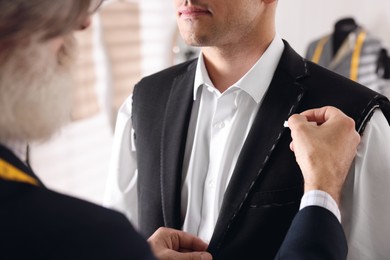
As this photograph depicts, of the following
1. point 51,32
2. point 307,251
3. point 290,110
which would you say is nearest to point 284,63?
point 290,110

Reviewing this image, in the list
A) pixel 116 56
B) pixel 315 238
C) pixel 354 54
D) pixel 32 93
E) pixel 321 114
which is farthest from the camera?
pixel 354 54

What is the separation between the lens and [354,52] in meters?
3.13

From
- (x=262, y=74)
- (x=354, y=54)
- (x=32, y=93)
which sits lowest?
(x=354, y=54)

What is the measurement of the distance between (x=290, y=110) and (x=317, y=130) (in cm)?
16

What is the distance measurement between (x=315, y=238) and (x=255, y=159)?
11.1 inches

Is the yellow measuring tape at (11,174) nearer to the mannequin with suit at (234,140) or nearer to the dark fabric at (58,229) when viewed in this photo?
the dark fabric at (58,229)

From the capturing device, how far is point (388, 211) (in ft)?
3.72

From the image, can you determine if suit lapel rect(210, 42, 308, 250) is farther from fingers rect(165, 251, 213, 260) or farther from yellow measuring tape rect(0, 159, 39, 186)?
yellow measuring tape rect(0, 159, 39, 186)

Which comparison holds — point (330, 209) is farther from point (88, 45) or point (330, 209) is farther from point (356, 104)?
point (88, 45)

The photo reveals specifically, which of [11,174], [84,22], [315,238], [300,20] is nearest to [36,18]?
[84,22]

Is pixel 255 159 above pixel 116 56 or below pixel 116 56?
above

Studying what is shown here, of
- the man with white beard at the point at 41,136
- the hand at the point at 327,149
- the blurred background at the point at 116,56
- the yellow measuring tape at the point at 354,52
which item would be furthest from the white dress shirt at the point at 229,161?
the yellow measuring tape at the point at 354,52

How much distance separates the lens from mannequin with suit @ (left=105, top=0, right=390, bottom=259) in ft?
3.76

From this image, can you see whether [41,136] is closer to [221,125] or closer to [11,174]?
[11,174]
